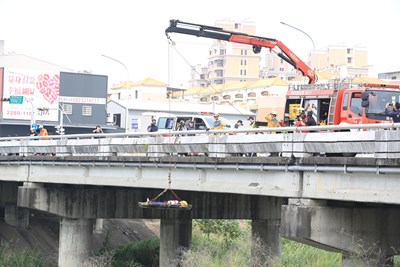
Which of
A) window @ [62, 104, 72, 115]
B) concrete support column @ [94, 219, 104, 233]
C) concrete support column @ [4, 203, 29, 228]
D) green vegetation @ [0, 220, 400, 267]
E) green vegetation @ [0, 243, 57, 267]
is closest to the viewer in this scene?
green vegetation @ [0, 220, 400, 267]

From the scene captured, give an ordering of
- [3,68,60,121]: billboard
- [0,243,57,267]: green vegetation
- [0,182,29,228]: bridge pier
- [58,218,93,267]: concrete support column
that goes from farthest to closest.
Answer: [3,68,60,121]: billboard → [0,182,29,228]: bridge pier → [0,243,57,267]: green vegetation → [58,218,93,267]: concrete support column

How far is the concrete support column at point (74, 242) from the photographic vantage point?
33250mm

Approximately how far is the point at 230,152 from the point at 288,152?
119 inches

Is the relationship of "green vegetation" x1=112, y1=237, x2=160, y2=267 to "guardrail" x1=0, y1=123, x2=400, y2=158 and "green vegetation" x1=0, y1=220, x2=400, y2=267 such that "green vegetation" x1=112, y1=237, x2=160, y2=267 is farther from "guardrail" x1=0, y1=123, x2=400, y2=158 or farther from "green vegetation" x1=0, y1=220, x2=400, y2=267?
"guardrail" x1=0, y1=123, x2=400, y2=158

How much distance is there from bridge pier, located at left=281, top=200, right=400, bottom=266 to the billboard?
65.0 meters

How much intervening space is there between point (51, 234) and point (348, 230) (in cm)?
3259

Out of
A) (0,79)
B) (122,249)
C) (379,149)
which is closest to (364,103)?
(379,149)

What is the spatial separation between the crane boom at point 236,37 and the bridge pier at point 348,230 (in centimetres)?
1647

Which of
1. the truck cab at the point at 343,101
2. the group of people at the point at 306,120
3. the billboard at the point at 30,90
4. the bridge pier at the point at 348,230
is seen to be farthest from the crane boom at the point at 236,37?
the billboard at the point at 30,90

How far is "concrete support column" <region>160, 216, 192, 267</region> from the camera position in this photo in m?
35.4

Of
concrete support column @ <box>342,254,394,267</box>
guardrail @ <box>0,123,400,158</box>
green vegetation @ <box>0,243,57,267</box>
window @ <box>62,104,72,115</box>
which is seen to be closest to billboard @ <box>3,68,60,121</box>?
window @ <box>62,104,72,115</box>

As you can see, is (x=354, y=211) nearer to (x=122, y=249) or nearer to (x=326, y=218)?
(x=326, y=218)

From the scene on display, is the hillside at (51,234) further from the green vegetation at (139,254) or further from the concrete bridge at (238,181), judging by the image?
the concrete bridge at (238,181)

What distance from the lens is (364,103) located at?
92.7ft
